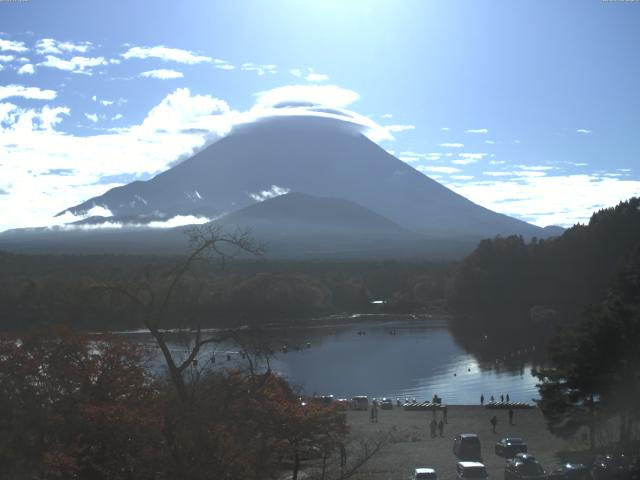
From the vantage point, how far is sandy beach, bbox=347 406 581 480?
11773mm

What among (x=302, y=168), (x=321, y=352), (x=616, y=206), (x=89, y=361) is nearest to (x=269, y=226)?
(x=302, y=168)

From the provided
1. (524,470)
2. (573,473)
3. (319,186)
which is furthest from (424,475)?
(319,186)

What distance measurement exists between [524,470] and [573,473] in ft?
1.93

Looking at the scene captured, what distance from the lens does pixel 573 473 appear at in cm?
984

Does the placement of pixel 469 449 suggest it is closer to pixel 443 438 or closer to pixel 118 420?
pixel 443 438

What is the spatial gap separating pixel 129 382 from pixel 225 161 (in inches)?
5735

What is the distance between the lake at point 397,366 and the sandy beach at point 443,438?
9.64 ft

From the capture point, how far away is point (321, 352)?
30516mm

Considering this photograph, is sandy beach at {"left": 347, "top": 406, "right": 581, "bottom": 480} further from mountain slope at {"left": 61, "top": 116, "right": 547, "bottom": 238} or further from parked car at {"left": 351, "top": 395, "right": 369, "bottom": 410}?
mountain slope at {"left": 61, "top": 116, "right": 547, "bottom": 238}

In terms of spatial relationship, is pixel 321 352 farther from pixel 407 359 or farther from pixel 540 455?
pixel 540 455

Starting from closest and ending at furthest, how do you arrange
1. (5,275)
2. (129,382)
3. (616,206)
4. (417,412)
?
1. (129,382)
2. (417,412)
3. (5,275)
4. (616,206)

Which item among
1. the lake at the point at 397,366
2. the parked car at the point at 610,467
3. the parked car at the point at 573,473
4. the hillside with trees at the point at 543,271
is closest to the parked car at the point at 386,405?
the lake at the point at 397,366

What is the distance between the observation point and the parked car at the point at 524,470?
1001 cm

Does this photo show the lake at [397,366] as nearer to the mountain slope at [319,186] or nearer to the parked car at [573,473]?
the parked car at [573,473]
